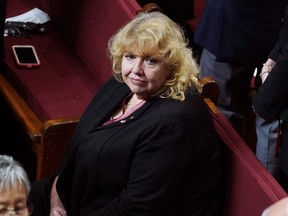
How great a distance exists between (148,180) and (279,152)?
0.62 metres

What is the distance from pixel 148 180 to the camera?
7.58 ft

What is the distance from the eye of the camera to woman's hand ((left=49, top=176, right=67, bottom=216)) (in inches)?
107

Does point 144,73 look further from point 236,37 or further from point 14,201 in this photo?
point 236,37

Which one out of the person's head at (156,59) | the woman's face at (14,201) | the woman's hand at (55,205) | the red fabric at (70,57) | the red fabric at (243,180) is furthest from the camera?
the red fabric at (70,57)

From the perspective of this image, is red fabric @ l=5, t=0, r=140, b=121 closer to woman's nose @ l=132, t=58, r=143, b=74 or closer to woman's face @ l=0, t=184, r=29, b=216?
woman's nose @ l=132, t=58, r=143, b=74

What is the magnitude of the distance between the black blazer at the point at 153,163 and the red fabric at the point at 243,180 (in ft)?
0.18

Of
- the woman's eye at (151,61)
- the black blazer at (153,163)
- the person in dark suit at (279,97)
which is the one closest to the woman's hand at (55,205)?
the black blazer at (153,163)

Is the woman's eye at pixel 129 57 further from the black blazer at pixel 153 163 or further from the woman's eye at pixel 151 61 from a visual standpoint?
the black blazer at pixel 153 163

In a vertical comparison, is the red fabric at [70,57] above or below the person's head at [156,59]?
below

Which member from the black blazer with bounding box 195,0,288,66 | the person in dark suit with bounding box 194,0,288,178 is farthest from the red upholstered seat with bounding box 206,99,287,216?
the black blazer with bounding box 195,0,288,66

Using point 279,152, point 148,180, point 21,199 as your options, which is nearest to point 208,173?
point 148,180

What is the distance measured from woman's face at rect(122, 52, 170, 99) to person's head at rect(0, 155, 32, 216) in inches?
20.5

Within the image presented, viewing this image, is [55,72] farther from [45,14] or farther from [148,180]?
[148,180]

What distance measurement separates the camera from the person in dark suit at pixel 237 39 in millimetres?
3043
